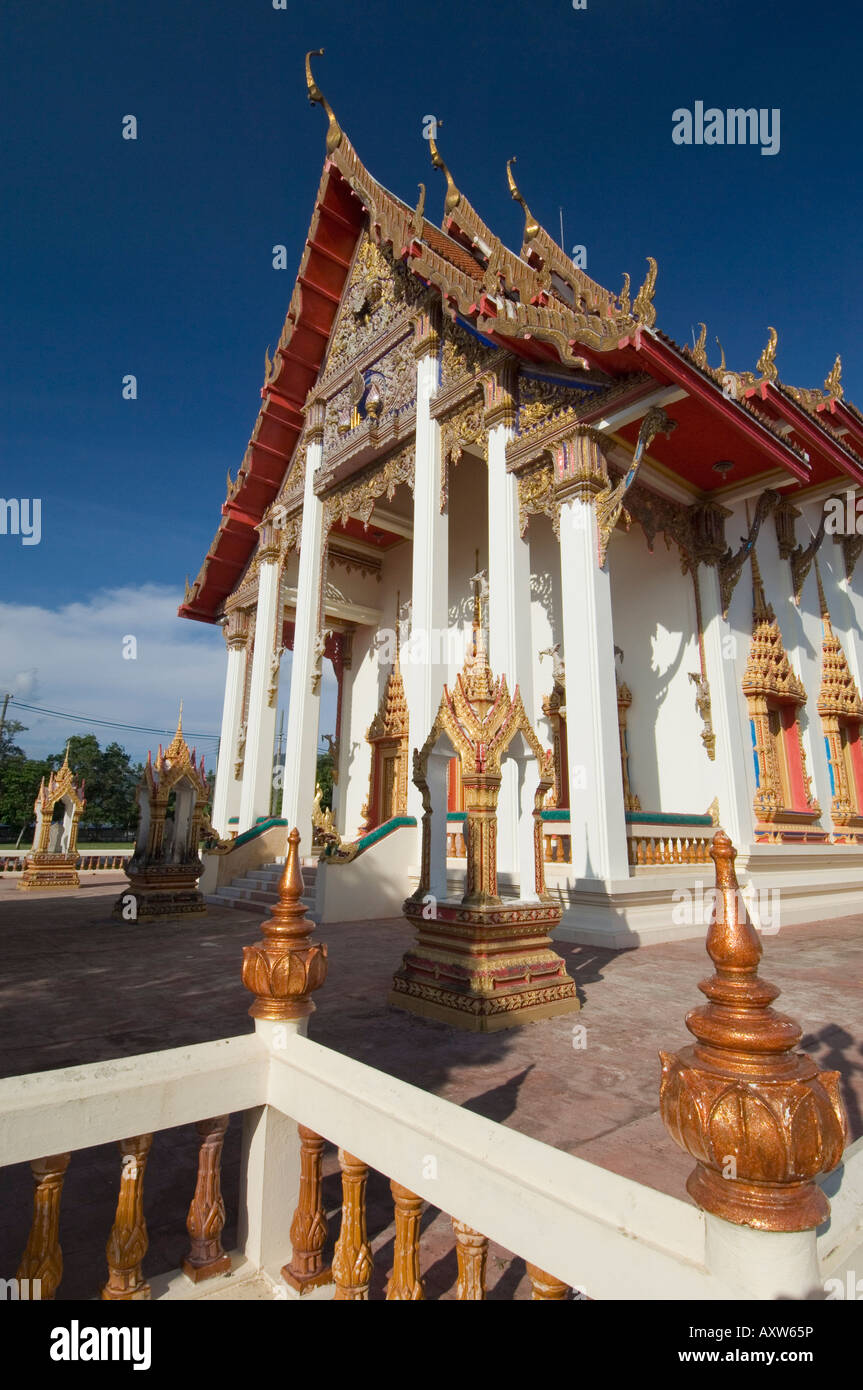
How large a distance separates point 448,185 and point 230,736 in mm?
10499

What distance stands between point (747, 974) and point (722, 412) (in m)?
7.96

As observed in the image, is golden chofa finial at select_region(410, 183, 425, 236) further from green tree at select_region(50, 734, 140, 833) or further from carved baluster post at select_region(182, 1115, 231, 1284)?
green tree at select_region(50, 734, 140, 833)

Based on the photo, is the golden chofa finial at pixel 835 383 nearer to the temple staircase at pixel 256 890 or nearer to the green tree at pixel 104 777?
the temple staircase at pixel 256 890

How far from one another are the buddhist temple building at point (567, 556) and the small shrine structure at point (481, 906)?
1.73ft

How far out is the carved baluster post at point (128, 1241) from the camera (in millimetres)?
1554

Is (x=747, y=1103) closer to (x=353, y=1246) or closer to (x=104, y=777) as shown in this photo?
(x=353, y=1246)

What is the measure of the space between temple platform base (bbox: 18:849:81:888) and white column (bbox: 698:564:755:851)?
12755mm

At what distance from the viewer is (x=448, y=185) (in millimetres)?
9789

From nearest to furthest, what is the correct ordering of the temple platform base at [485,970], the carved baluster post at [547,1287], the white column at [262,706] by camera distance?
the carved baluster post at [547,1287]
the temple platform base at [485,970]
the white column at [262,706]

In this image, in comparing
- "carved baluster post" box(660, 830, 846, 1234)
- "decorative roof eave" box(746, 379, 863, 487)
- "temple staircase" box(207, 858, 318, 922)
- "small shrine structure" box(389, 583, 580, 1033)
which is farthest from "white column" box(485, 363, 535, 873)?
"carved baluster post" box(660, 830, 846, 1234)

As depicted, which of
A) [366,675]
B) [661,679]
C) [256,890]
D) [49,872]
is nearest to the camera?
[661,679]

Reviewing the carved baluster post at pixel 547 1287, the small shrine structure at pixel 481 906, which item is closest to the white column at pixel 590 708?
the small shrine structure at pixel 481 906

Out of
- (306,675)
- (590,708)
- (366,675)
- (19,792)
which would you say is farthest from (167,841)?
(19,792)

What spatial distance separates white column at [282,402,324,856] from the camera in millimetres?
11422
